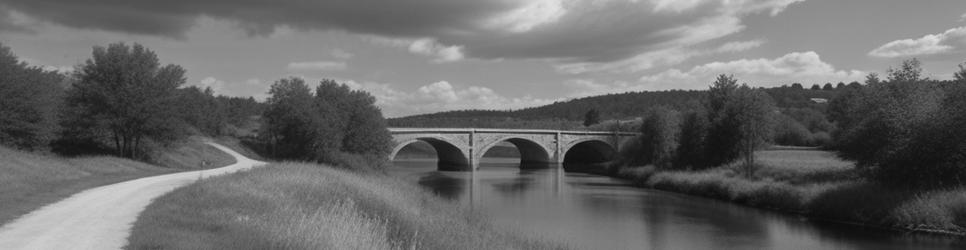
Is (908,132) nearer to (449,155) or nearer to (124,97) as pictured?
(124,97)

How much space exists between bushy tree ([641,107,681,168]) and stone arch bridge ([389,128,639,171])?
11.0 m

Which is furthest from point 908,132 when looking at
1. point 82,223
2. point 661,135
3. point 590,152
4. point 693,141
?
point 590,152

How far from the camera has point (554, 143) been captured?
87.2m

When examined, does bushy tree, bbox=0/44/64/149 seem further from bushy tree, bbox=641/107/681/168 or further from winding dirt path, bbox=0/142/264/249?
bushy tree, bbox=641/107/681/168

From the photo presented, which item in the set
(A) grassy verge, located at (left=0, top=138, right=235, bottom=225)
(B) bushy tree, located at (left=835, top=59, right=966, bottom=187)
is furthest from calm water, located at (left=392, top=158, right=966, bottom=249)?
(A) grassy verge, located at (left=0, top=138, right=235, bottom=225)

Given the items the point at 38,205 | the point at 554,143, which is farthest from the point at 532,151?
the point at 38,205

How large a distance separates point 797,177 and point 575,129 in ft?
179

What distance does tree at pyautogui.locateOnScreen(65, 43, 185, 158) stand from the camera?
37.0 meters

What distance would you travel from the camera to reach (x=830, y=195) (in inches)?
1203

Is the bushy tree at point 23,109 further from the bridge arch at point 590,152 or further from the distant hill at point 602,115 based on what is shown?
the bridge arch at point 590,152

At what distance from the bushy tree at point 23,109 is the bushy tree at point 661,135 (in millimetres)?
43638

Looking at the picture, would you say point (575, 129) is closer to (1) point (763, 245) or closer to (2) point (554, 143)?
(2) point (554, 143)

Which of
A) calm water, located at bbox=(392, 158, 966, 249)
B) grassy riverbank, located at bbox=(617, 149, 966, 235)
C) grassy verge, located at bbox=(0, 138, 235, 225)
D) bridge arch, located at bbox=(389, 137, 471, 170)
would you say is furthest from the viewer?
bridge arch, located at bbox=(389, 137, 471, 170)

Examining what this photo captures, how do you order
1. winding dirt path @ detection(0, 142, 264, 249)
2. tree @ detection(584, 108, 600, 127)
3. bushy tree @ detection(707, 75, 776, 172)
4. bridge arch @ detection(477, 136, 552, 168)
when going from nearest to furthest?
winding dirt path @ detection(0, 142, 264, 249) < bushy tree @ detection(707, 75, 776, 172) < bridge arch @ detection(477, 136, 552, 168) < tree @ detection(584, 108, 600, 127)
